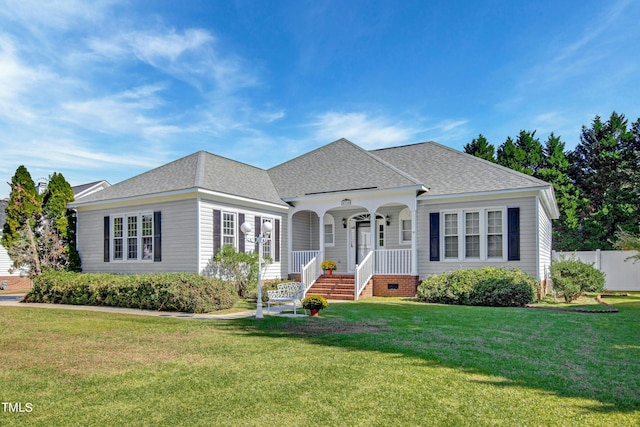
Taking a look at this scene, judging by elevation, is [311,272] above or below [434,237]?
below

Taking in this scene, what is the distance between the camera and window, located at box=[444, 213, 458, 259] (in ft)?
55.7

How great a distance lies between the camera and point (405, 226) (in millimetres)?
18828

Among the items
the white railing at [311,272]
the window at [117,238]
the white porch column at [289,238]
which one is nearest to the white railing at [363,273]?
the white railing at [311,272]

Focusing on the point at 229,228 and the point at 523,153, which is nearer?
the point at 229,228

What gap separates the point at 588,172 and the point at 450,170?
21323mm

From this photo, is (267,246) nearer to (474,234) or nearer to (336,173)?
(336,173)

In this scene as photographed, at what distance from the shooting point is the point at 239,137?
22875mm

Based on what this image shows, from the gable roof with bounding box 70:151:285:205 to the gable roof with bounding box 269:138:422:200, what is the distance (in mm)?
1237

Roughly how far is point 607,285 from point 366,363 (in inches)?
831

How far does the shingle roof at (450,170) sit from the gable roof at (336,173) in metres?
0.85

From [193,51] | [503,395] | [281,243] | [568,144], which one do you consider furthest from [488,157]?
[503,395]

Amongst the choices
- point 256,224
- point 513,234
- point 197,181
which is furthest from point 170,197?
point 513,234

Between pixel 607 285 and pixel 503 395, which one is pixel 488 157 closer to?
pixel 607 285

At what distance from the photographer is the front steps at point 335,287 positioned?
16.4m
